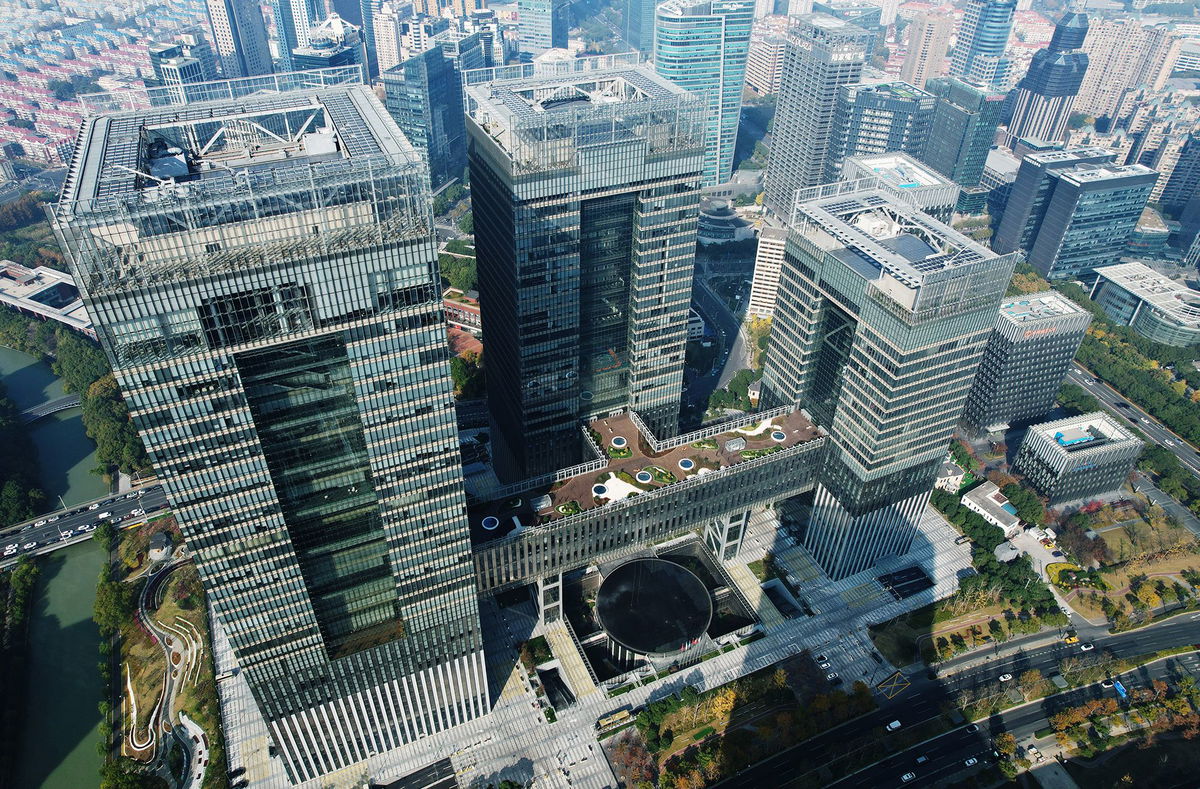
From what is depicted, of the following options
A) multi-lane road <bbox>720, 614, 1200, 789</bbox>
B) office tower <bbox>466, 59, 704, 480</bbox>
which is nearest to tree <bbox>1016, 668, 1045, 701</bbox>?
multi-lane road <bbox>720, 614, 1200, 789</bbox>

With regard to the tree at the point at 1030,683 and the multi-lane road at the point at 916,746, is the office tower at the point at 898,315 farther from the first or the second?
the tree at the point at 1030,683

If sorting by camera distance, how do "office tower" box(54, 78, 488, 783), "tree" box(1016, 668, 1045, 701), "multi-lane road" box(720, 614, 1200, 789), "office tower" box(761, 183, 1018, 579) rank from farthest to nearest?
"tree" box(1016, 668, 1045, 701), "multi-lane road" box(720, 614, 1200, 789), "office tower" box(761, 183, 1018, 579), "office tower" box(54, 78, 488, 783)

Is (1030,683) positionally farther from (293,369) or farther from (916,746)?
(293,369)

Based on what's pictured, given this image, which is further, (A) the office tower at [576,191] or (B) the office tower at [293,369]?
(A) the office tower at [576,191]

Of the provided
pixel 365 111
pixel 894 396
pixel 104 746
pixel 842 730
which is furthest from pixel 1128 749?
pixel 104 746

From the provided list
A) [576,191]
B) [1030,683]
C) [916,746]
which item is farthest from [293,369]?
[1030,683]

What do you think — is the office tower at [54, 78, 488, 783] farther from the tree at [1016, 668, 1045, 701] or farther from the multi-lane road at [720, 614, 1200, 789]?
the tree at [1016, 668, 1045, 701]

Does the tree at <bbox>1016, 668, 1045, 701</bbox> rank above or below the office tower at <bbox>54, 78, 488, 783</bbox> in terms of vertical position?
below

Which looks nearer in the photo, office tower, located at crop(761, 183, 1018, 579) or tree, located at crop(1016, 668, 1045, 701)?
office tower, located at crop(761, 183, 1018, 579)

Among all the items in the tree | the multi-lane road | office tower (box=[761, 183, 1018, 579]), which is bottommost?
the multi-lane road

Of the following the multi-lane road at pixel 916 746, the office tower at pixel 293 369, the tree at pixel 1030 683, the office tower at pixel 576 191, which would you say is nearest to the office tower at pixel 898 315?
the office tower at pixel 576 191
